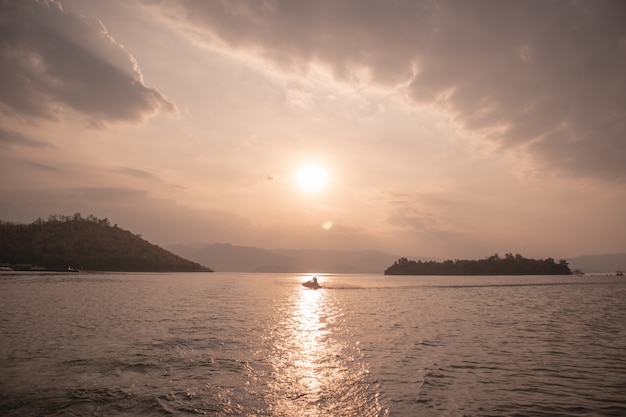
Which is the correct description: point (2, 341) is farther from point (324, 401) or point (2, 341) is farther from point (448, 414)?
point (448, 414)

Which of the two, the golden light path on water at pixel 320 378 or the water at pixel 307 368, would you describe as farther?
the water at pixel 307 368

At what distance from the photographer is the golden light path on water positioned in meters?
17.6

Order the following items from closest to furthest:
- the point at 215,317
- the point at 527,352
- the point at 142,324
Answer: the point at 527,352 → the point at 142,324 → the point at 215,317

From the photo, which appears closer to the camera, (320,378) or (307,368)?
(320,378)

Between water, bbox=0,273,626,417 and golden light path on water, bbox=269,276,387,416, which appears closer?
golden light path on water, bbox=269,276,387,416

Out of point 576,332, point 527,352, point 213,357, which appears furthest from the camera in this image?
point 576,332

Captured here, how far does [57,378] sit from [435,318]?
4473cm

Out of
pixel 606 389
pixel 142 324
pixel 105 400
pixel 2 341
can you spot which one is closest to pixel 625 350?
pixel 606 389

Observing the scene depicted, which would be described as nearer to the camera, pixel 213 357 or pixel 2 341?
pixel 213 357

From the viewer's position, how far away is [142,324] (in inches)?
1689

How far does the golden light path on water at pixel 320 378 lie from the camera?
17609mm

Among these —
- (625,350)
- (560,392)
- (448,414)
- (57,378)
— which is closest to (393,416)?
(448,414)

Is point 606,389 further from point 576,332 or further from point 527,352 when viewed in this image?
point 576,332

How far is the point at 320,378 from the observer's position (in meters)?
22.6
